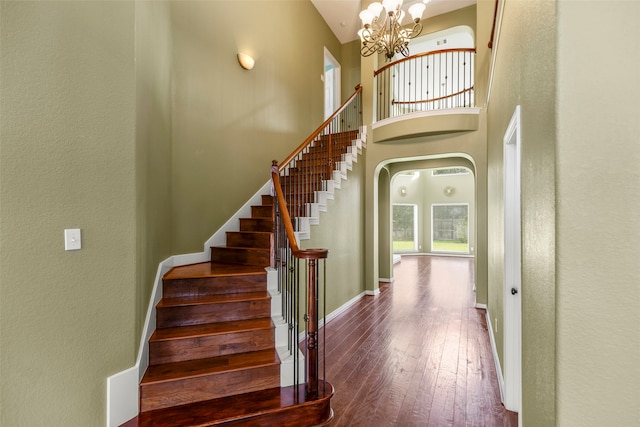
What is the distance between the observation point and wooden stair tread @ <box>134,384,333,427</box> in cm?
195

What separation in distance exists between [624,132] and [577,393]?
904 millimetres

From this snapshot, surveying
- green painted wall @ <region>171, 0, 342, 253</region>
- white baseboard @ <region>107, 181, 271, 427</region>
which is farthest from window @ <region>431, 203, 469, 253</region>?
white baseboard @ <region>107, 181, 271, 427</region>

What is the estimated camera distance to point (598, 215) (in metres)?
0.99

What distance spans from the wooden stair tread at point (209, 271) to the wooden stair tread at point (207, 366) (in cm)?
76

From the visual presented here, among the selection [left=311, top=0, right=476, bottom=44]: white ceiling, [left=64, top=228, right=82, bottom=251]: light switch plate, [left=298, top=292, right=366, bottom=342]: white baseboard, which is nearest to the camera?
[left=64, top=228, right=82, bottom=251]: light switch plate

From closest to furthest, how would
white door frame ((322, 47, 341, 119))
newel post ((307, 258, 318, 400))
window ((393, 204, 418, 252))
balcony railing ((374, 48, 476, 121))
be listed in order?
newel post ((307, 258, 318, 400)) < balcony railing ((374, 48, 476, 121)) < white door frame ((322, 47, 341, 119)) < window ((393, 204, 418, 252))

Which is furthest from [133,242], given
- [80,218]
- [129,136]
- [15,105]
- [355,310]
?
[355,310]

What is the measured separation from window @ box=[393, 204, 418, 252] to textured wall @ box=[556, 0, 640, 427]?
35.6 feet

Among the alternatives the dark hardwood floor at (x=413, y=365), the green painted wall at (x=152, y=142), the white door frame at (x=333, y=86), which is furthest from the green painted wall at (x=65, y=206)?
the white door frame at (x=333, y=86)

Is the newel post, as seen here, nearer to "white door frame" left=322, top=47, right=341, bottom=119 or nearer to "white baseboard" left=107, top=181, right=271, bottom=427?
"white baseboard" left=107, top=181, right=271, bottom=427

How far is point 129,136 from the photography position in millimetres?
2088

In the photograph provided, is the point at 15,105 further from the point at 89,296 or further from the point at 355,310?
the point at 355,310

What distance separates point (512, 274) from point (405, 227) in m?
9.78

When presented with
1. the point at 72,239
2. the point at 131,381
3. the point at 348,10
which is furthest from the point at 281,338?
the point at 348,10
